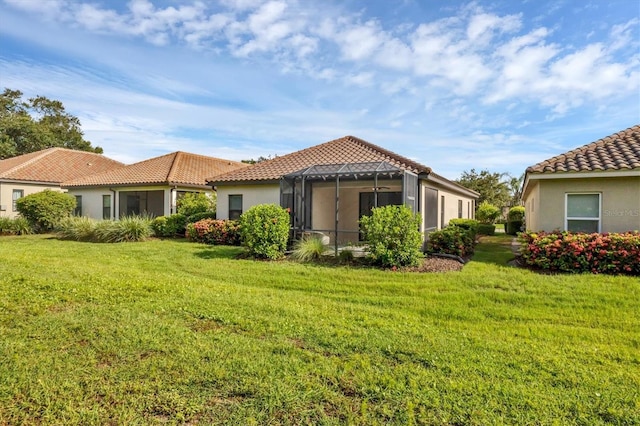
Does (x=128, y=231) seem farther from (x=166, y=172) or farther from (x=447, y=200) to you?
(x=447, y=200)

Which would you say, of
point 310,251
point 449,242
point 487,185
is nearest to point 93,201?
point 310,251

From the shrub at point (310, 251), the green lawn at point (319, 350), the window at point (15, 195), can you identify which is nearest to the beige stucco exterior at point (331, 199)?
the shrub at point (310, 251)

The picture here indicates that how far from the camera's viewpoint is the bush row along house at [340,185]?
10564mm

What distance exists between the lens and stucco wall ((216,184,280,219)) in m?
16.7

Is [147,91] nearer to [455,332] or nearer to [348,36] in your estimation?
[348,36]

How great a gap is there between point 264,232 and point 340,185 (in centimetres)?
573

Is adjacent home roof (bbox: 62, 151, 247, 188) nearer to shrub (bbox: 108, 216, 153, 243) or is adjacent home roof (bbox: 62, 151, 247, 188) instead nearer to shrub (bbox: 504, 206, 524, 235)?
shrub (bbox: 108, 216, 153, 243)

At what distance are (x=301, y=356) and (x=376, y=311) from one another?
2.35 metres

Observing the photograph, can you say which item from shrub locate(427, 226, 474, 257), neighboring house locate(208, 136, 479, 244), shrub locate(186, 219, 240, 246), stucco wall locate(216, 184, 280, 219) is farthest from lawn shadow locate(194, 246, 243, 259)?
shrub locate(427, 226, 474, 257)

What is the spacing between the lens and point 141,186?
20.8m

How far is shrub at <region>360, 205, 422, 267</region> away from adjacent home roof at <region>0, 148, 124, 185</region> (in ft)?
88.2

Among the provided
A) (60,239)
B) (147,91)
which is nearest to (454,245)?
(147,91)

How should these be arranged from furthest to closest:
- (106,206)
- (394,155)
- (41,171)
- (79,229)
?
1. (41,171)
2. (106,206)
3. (79,229)
4. (394,155)

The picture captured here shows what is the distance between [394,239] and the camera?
9984 millimetres
